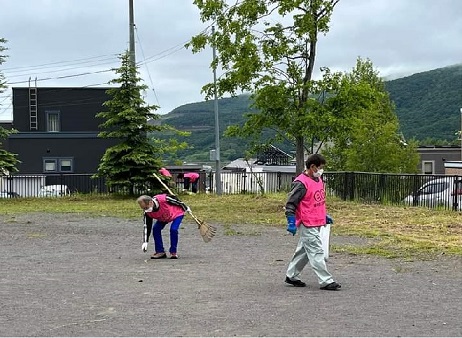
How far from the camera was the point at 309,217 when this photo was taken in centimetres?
891

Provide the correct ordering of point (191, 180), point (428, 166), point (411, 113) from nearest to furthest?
point (191, 180), point (428, 166), point (411, 113)

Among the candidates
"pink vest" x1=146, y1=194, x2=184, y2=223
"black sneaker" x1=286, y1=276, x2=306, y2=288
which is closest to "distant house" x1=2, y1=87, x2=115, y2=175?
"pink vest" x1=146, y1=194, x2=184, y2=223

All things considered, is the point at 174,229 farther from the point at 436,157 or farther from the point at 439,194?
the point at 436,157

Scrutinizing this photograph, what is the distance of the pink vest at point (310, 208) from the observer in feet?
29.2

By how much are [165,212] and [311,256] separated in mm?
3535

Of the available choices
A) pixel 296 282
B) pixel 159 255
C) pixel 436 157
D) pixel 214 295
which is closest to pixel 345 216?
pixel 159 255

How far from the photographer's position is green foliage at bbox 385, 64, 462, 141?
96188 millimetres

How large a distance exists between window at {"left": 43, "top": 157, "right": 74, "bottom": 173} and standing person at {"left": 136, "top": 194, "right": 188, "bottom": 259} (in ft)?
123

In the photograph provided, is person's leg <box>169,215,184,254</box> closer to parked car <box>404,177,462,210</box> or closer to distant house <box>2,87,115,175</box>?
parked car <box>404,177,462,210</box>

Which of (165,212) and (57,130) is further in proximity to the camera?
(57,130)

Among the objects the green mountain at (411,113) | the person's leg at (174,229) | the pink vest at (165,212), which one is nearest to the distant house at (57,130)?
the green mountain at (411,113)

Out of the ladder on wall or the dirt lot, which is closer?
the dirt lot

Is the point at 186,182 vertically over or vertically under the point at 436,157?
under

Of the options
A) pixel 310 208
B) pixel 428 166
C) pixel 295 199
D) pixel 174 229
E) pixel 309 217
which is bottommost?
pixel 174 229
